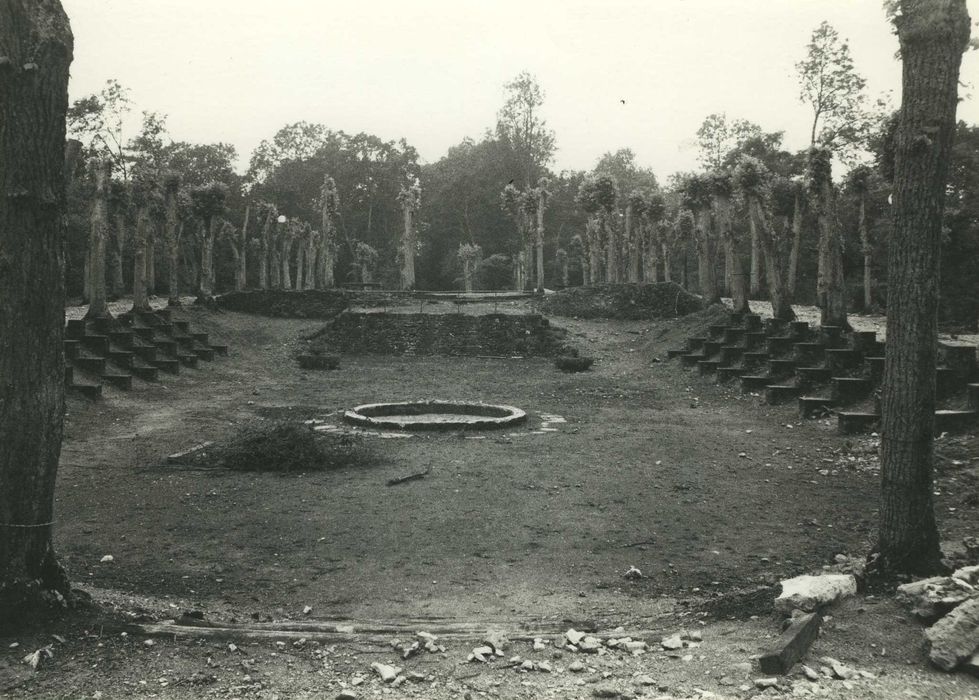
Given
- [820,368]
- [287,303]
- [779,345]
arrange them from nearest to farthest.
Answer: [820,368]
[779,345]
[287,303]

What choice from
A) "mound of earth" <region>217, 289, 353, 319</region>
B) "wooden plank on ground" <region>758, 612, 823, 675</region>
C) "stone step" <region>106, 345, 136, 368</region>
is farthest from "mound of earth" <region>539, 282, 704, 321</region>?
"wooden plank on ground" <region>758, 612, 823, 675</region>

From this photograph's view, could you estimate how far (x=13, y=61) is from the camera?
4453 mm

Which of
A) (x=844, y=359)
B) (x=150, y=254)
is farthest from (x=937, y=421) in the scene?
(x=150, y=254)

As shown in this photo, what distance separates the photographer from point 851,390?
12.7 metres

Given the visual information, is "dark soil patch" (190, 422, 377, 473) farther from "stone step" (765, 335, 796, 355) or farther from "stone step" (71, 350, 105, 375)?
"stone step" (765, 335, 796, 355)

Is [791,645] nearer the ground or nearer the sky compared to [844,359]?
nearer the ground

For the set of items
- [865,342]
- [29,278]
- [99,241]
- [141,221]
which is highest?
[141,221]

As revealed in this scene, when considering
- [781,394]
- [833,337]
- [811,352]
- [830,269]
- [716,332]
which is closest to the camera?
[781,394]

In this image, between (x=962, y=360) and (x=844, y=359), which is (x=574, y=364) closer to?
(x=844, y=359)

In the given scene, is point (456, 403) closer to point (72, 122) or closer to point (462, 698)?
point (462, 698)

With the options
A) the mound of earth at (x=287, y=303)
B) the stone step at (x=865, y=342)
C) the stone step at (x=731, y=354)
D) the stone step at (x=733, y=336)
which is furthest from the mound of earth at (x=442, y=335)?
the stone step at (x=865, y=342)

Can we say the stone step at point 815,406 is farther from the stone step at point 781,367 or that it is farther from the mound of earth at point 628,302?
the mound of earth at point 628,302

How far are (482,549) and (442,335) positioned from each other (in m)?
19.9

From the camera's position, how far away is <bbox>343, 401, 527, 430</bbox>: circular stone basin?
1234 cm
